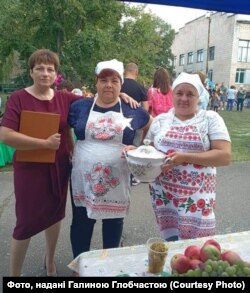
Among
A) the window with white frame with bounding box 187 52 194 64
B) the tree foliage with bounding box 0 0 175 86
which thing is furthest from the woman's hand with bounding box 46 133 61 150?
the window with white frame with bounding box 187 52 194 64

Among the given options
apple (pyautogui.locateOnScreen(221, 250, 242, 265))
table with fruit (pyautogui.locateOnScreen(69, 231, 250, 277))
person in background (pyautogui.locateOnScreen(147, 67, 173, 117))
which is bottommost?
table with fruit (pyautogui.locateOnScreen(69, 231, 250, 277))

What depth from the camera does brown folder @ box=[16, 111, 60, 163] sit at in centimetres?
228

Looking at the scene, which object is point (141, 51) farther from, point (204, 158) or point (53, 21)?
point (204, 158)

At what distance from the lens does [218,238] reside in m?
1.96

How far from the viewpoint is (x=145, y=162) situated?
2006 mm

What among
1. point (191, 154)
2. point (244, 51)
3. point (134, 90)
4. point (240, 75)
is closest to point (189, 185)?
point (191, 154)

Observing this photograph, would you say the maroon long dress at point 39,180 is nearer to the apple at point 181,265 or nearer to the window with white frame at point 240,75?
the apple at point 181,265

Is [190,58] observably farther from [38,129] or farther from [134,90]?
[38,129]

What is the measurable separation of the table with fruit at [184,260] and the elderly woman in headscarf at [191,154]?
284 mm

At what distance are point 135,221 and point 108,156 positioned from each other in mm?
2103

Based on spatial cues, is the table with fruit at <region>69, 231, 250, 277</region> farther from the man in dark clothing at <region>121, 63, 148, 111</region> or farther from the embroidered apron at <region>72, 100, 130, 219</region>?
the man in dark clothing at <region>121, 63, 148, 111</region>

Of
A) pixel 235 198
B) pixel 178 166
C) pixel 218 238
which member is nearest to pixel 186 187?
pixel 178 166

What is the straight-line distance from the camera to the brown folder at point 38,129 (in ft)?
7.47
